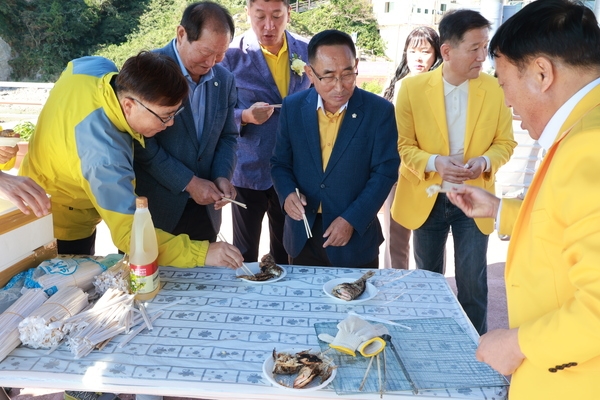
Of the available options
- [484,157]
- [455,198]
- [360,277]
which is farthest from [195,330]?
[484,157]

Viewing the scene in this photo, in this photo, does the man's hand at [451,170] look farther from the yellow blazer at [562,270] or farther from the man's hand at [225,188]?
the yellow blazer at [562,270]

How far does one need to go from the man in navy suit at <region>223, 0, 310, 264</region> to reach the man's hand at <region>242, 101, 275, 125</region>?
14 millimetres

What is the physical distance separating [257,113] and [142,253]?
149 centimetres

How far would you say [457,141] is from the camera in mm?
2730

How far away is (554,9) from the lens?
118cm

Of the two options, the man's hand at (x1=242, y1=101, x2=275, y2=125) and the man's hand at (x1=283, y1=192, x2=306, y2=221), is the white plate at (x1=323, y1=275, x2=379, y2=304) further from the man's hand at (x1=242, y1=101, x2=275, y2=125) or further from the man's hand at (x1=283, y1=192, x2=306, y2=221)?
the man's hand at (x1=242, y1=101, x2=275, y2=125)

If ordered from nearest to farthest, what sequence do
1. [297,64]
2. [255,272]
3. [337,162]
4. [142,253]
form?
[142,253] < [255,272] < [337,162] < [297,64]

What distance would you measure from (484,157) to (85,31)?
2533 cm

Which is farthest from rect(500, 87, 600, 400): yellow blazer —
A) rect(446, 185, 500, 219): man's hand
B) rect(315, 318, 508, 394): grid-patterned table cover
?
rect(446, 185, 500, 219): man's hand

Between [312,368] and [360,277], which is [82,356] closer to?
[312,368]

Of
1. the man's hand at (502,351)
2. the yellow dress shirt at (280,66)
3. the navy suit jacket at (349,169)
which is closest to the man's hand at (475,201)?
the man's hand at (502,351)

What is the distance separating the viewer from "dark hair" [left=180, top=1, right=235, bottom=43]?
7.97ft

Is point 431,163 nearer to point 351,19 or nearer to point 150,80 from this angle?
point 150,80

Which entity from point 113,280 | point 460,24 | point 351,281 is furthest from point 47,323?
point 460,24
